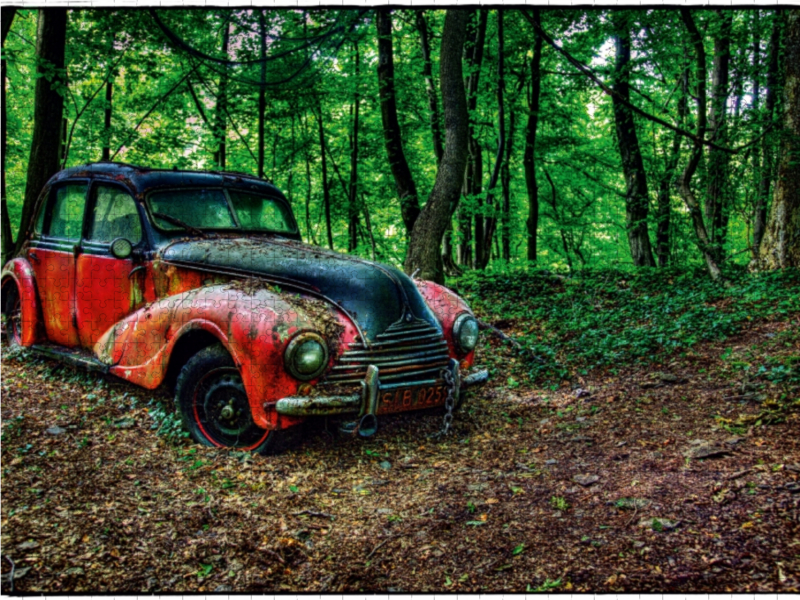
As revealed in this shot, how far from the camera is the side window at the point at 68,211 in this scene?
499 cm

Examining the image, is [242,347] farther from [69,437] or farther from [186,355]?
[69,437]

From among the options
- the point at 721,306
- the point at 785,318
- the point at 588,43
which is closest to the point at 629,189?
the point at 588,43

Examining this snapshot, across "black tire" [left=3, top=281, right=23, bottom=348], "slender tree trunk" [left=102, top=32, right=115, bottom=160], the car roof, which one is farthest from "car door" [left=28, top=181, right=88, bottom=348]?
"slender tree trunk" [left=102, top=32, right=115, bottom=160]

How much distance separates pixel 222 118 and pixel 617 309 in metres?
5.78

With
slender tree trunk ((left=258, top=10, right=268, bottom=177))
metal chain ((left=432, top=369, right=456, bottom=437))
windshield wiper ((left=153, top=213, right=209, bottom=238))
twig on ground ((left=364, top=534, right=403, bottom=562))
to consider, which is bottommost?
twig on ground ((left=364, top=534, right=403, bottom=562))

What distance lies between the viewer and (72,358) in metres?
4.49

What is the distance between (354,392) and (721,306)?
487 centimetres

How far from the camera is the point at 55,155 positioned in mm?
5699

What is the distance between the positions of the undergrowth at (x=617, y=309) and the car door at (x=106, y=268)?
346 centimetres

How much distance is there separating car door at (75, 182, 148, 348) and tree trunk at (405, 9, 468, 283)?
3372mm

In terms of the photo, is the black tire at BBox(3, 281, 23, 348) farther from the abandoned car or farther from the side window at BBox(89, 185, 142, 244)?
the side window at BBox(89, 185, 142, 244)

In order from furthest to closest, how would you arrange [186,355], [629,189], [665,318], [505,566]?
1. [629,189]
2. [665,318]
3. [186,355]
4. [505,566]

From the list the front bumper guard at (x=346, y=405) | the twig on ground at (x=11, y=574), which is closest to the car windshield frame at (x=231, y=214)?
the front bumper guard at (x=346, y=405)

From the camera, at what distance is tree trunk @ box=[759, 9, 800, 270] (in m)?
7.18
